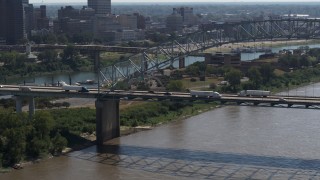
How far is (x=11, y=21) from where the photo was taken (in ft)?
129

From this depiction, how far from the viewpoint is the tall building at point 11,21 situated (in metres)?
38.8

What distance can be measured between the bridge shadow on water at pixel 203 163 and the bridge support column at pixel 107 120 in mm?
727

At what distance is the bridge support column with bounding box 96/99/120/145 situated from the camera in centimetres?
1367

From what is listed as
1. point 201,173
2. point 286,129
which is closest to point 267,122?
point 286,129

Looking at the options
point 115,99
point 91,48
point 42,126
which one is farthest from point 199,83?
point 42,126

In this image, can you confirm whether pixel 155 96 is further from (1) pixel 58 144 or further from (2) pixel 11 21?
(2) pixel 11 21

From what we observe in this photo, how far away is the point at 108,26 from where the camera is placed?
154ft

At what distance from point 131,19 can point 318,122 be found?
36.5 m

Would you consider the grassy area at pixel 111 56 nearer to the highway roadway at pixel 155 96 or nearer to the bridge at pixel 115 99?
the highway roadway at pixel 155 96

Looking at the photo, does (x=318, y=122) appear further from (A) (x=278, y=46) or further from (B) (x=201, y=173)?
(A) (x=278, y=46)

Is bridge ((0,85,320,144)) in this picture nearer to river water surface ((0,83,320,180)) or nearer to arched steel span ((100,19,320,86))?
river water surface ((0,83,320,180))

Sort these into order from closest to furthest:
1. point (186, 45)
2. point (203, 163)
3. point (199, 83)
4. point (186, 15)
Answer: point (203, 163), point (186, 45), point (199, 83), point (186, 15)

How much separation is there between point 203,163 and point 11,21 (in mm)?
29459

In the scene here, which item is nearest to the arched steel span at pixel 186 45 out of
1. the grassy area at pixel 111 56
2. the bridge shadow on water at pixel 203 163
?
the bridge shadow on water at pixel 203 163
